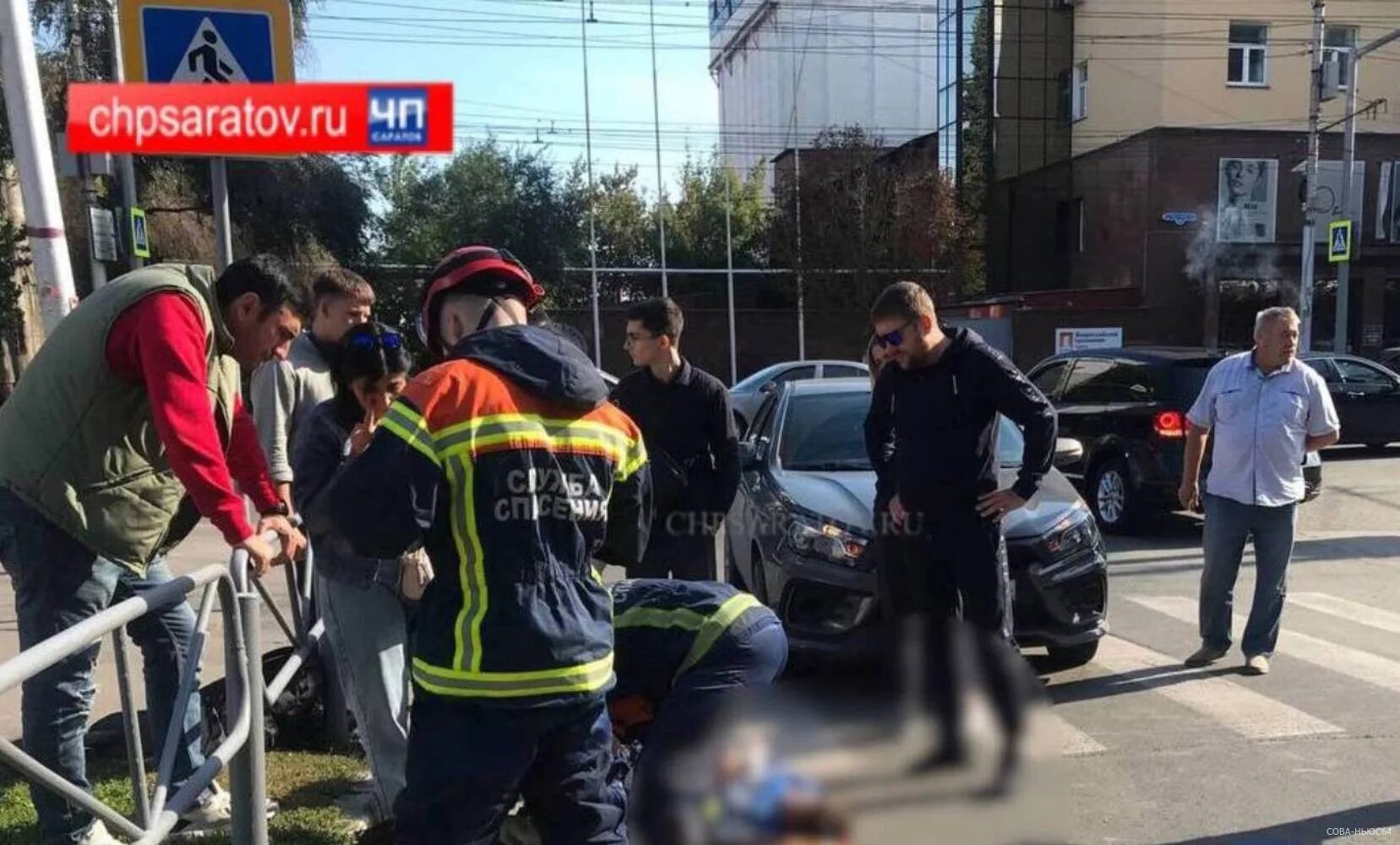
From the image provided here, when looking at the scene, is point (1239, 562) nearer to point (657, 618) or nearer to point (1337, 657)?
point (1337, 657)

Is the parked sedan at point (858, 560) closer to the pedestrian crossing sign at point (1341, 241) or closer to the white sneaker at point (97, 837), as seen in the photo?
the white sneaker at point (97, 837)

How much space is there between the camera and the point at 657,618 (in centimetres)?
222

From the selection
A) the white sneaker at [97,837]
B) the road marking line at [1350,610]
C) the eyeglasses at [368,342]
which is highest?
the eyeglasses at [368,342]

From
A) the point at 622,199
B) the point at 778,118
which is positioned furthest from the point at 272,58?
the point at 778,118

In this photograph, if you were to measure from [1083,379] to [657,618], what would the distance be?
962 centimetres

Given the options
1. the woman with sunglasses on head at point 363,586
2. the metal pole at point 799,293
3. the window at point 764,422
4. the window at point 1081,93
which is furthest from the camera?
the metal pole at point 799,293

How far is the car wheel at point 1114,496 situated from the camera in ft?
31.6

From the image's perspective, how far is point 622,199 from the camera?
3575 centimetres

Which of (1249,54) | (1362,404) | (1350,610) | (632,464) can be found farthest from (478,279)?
(1249,54)

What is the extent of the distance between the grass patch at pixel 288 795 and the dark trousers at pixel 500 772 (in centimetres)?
138

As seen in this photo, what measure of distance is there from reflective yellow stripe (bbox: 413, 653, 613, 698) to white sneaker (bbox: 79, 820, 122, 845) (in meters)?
1.04

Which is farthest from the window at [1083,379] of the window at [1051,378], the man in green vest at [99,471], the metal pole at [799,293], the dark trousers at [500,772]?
the metal pole at [799,293]

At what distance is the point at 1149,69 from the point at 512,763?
2990 centimetres

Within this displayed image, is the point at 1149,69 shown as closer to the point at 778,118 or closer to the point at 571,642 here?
the point at 778,118
